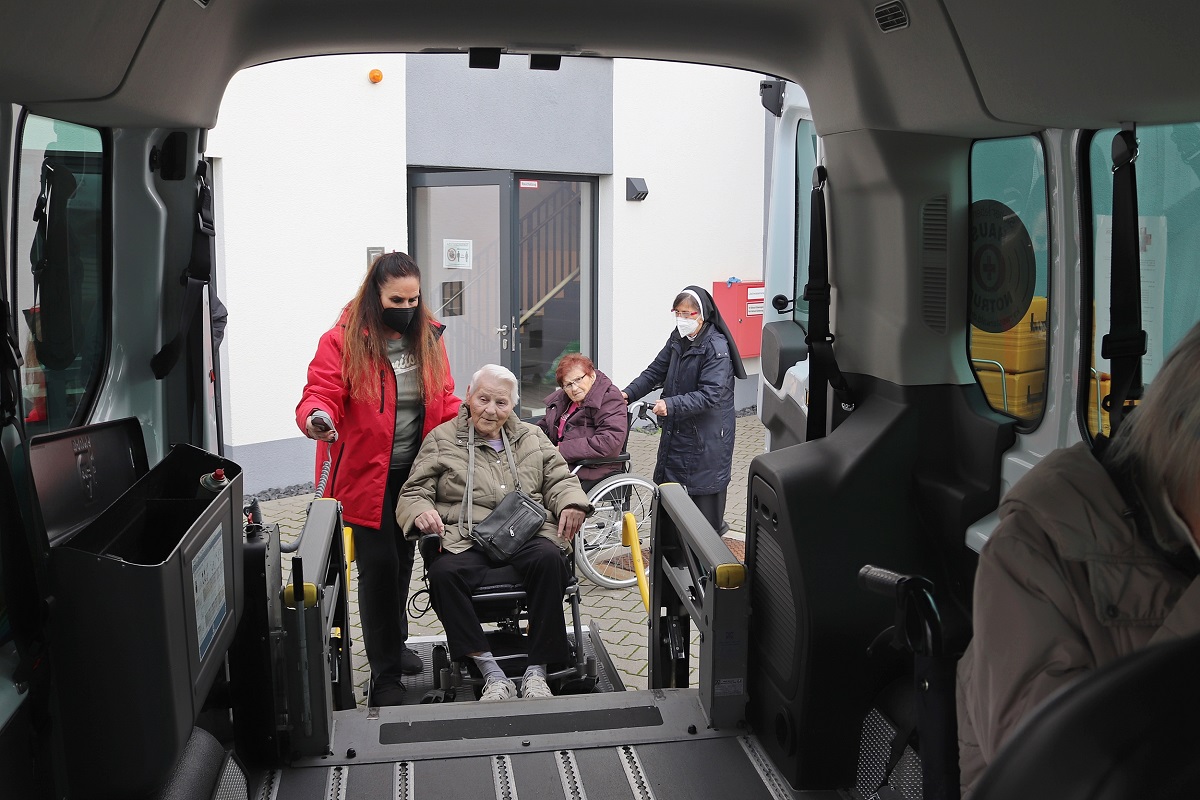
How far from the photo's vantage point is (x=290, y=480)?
29.5 feet

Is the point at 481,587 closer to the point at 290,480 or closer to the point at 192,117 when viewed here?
the point at 192,117

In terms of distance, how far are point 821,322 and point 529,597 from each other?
1.74 metres

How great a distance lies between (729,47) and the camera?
11.1ft

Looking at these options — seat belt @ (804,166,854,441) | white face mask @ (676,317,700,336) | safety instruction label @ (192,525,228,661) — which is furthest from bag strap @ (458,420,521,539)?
white face mask @ (676,317,700,336)

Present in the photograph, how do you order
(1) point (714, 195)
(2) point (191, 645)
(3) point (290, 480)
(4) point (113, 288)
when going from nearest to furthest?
(2) point (191, 645) < (4) point (113, 288) < (3) point (290, 480) < (1) point (714, 195)

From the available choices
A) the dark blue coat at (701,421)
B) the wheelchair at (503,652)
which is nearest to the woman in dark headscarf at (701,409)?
the dark blue coat at (701,421)

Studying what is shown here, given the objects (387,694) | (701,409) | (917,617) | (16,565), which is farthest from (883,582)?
(701,409)

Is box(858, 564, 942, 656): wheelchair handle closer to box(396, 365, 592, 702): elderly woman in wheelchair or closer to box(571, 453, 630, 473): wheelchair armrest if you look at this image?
box(396, 365, 592, 702): elderly woman in wheelchair

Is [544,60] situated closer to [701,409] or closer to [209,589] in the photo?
[209,589]

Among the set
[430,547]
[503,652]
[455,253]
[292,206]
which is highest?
[292,206]

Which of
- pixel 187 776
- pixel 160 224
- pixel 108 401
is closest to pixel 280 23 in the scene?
pixel 160 224

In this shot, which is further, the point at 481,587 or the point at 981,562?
the point at 481,587

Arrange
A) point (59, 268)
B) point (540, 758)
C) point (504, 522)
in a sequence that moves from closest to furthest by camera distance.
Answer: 1. point (59, 268)
2. point (540, 758)
3. point (504, 522)

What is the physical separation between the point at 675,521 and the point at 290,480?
5.58 m
